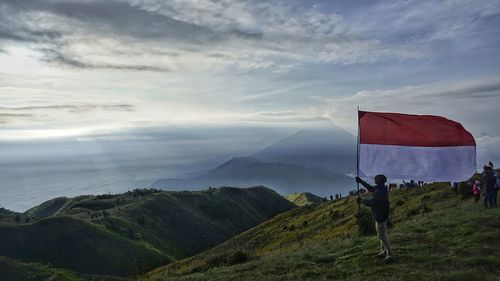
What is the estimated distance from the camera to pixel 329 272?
56.3 ft

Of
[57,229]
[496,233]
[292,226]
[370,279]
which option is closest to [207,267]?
[370,279]

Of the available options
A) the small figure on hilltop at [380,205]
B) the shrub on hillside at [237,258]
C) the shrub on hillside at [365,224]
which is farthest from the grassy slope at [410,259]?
the shrub on hillside at [365,224]

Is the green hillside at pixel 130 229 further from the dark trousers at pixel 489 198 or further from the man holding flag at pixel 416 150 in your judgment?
the dark trousers at pixel 489 198

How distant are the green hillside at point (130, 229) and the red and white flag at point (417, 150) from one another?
1647 centimetres

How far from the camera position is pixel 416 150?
19078 mm

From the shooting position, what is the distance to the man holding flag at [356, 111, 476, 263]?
18797mm

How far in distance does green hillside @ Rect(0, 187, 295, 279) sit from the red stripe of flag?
55.0ft

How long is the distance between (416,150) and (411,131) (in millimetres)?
887

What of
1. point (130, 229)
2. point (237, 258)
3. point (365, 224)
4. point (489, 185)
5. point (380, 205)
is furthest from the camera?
point (130, 229)

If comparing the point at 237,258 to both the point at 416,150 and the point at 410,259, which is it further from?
the point at 416,150

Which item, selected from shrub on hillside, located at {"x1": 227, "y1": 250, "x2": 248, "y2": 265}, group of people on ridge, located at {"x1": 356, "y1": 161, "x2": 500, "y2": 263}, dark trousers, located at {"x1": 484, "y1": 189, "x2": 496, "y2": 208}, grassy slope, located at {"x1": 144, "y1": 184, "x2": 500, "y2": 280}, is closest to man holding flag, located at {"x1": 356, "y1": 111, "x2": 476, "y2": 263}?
group of people on ridge, located at {"x1": 356, "y1": 161, "x2": 500, "y2": 263}

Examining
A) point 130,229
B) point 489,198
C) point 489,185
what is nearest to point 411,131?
point 489,185

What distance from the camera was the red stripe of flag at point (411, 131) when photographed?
1902 cm

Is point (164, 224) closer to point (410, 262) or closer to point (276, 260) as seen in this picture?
point (276, 260)
